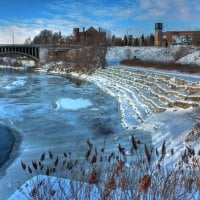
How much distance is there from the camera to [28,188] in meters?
6.31

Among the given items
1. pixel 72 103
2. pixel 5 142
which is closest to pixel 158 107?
pixel 5 142

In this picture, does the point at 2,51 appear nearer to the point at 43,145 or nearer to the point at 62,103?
the point at 62,103

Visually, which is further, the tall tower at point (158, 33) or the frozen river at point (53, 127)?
the tall tower at point (158, 33)

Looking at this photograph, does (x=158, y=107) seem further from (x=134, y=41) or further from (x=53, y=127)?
(x=134, y=41)

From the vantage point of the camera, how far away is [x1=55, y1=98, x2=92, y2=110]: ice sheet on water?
24.4 m

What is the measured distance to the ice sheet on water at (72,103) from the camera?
24.4 m

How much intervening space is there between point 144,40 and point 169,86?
99636mm

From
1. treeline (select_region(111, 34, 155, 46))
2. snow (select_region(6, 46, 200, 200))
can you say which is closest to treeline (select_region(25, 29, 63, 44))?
treeline (select_region(111, 34, 155, 46))

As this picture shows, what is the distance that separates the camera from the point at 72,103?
26.5 metres

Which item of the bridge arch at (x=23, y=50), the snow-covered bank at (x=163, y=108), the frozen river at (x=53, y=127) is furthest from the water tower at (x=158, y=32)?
the frozen river at (x=53, y=127)

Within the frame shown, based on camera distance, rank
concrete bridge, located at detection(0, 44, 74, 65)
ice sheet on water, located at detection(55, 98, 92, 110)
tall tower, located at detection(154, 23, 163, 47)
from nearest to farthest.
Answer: ice sheet on water, located at detection(55, 98, 92, 110)
tall tower, located at detection(154, 23, 163, 47)
concrete bridge, located at detection(0, 44, 74, 65)

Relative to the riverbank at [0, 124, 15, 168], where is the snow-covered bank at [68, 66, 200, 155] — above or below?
above

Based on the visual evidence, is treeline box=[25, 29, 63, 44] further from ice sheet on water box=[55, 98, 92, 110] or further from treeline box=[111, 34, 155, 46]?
ice sheet on water box=[55, 98, 92, 110]

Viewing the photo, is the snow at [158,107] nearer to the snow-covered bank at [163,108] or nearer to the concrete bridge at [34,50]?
the snow-covered bank at [163,108]
